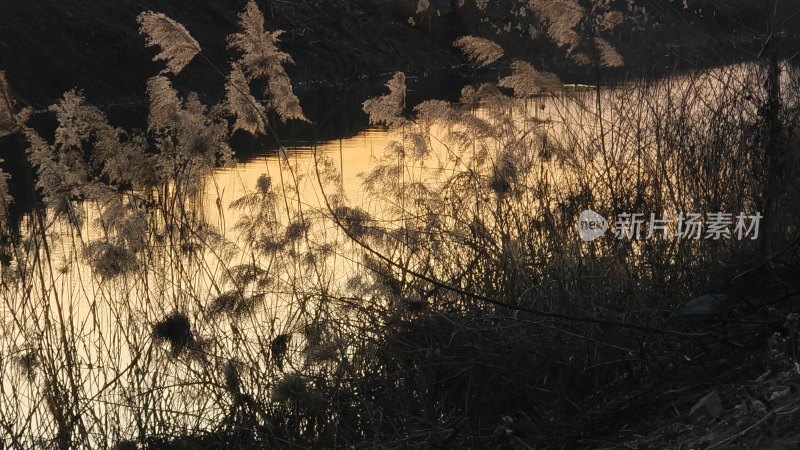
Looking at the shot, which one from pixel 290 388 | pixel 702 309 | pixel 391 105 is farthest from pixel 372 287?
pixel 391 105

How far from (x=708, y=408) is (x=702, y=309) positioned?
1024 mm

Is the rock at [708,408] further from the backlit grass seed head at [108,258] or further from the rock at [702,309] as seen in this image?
the backlit grass seed head at [108,258]

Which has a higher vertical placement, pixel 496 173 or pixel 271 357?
pixel 496 173

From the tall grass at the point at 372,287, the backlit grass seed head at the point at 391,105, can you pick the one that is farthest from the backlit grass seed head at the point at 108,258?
the backlit grass seed head at the point at 391,105

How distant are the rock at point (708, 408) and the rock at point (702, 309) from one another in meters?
0.90

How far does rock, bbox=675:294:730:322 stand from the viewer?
3.61 metres

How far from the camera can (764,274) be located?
3.97 metres

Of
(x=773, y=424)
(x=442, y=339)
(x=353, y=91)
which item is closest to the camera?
(x=773, y=424)

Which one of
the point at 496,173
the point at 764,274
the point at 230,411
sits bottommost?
the point at 230,411

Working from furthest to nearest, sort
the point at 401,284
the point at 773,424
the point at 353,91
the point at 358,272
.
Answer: the point at 353,91
the point at 358,272
the point at 401,284
the point at 773,424

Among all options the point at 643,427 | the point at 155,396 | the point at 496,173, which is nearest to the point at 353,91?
the point at 496,173

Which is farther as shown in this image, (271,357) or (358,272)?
(358,272)

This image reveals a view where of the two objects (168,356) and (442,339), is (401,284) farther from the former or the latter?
(168,356)

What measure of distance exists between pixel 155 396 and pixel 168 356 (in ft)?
0.55
